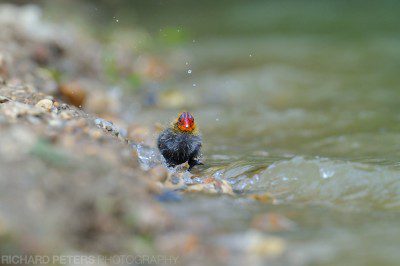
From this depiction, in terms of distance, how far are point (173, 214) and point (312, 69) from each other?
304 inches

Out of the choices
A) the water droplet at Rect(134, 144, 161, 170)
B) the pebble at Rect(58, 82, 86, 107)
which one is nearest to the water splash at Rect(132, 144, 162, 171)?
the water droplet at Rect(134, 144, 161, 170)

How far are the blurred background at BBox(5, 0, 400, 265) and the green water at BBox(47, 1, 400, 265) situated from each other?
2 centimetres

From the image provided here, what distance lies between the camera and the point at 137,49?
11.1 meters

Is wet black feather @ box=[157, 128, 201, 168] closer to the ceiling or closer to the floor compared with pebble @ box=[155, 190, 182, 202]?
closer to the ceiling

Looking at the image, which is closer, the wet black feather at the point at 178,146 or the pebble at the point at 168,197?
the pebble at the point at 168,197

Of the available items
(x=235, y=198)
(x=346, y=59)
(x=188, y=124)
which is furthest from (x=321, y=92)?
(x=235, y=198)

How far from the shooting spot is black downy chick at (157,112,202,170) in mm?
5031

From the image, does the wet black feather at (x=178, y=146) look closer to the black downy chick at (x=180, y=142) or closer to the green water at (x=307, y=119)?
the black downy chick at (x=180, y=142)

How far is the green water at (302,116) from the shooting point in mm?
3559

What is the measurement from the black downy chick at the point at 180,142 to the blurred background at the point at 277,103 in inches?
8.0

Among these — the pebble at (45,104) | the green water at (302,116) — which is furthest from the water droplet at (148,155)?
the pebble at (45,104)

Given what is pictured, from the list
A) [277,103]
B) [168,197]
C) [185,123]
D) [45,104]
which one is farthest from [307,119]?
[168,197]

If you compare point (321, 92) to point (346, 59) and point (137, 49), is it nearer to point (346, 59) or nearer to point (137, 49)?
point (346, 59)

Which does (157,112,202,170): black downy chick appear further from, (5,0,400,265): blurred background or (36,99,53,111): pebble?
(36,99,53,111): pebble
